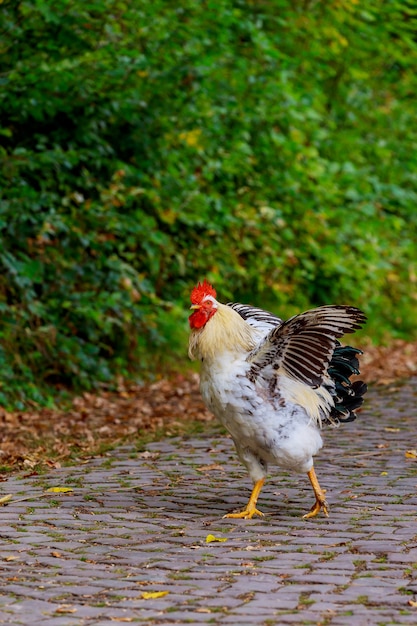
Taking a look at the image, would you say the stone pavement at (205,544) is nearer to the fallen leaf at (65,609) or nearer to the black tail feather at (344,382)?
the fallen leaf at (65,609)

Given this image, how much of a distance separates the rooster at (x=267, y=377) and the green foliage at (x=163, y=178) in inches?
174

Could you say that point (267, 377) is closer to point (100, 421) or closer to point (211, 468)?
point (211, 468)

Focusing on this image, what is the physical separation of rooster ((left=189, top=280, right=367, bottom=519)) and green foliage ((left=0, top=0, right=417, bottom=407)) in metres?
4.42

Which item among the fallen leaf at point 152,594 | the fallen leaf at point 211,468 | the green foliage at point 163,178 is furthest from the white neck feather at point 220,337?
the green foliage at point 163,178

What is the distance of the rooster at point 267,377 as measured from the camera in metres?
6.00

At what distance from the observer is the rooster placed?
600cm

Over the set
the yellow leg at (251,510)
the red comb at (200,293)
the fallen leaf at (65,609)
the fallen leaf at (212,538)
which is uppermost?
the red comb at (200,293)

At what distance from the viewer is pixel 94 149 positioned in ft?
38.2

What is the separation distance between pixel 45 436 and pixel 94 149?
379 centimetres

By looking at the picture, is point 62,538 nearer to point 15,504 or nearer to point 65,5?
point 15,504

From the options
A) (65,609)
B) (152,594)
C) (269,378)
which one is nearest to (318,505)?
(269,378)

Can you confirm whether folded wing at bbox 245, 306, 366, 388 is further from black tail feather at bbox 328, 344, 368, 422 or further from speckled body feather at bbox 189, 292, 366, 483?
black tail feather at bbox 328, 344, 368, 422

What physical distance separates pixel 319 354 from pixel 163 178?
21.6 feet

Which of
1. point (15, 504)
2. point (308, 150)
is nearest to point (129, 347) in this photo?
point (308, 150)
